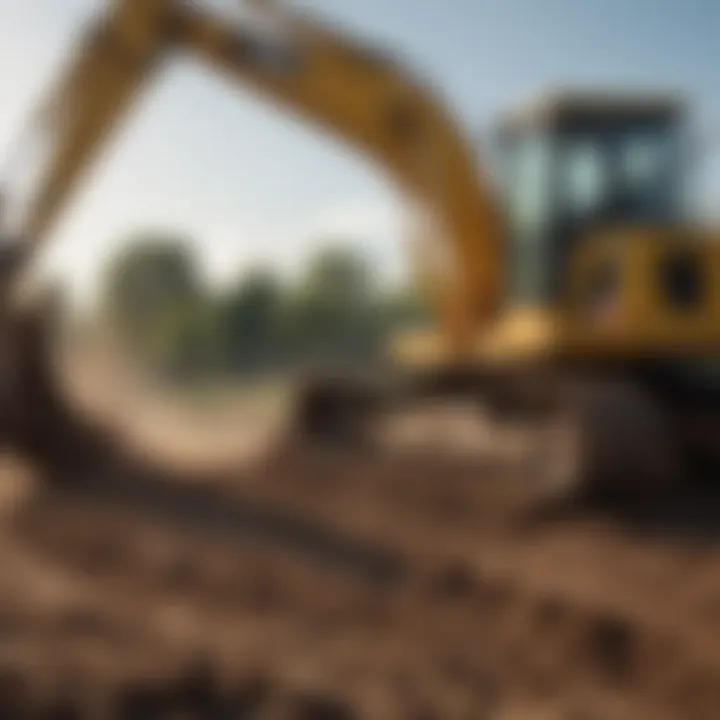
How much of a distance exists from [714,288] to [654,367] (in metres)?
0.76

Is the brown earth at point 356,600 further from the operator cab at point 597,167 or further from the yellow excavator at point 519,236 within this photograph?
the operator cab at point 597,167

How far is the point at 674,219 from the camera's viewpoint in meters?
7.39

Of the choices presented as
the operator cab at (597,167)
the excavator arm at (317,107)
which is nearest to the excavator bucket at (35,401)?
the excavator arm at (317,107)

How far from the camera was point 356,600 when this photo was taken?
16.3 ft

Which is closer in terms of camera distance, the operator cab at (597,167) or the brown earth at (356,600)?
the brown earth at (356,600)

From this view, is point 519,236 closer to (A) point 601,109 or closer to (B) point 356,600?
(A) point 601,109

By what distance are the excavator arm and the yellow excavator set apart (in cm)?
1

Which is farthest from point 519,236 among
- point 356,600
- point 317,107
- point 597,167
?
point 356,600

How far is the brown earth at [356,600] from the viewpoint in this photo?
3605mm

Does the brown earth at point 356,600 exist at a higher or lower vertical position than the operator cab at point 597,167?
lower

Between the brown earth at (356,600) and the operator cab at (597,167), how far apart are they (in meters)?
1.70

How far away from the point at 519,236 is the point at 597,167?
743 mm

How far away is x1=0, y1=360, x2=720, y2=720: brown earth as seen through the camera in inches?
142

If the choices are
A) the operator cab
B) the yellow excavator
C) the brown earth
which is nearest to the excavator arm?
the yellow excavator
